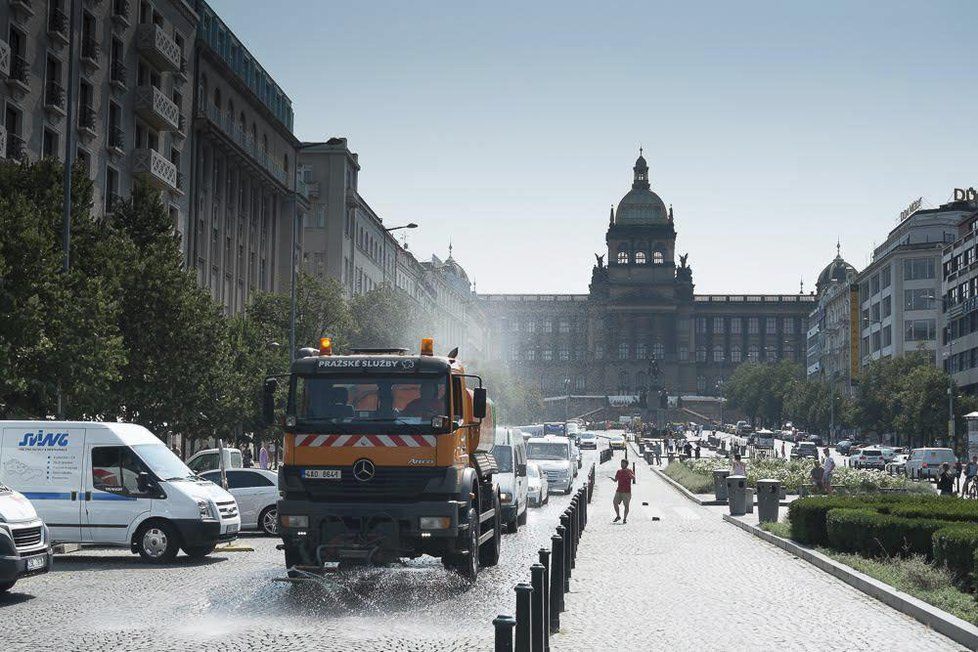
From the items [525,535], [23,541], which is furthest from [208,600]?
[525,535]

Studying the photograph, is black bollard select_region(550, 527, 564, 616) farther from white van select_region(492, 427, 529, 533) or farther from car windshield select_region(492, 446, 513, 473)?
car windshield select_region(492, 446, 513, 473)

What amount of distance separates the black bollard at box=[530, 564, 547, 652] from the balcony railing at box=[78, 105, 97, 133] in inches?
1481

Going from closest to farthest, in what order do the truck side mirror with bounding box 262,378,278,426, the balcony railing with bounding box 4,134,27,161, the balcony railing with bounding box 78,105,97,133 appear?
the truck side mirror with bounding box 262,378,278,426 → the balcony railing with bounding box 4,134,27,161 → the balcony railing with bounding box 78,105,97,133

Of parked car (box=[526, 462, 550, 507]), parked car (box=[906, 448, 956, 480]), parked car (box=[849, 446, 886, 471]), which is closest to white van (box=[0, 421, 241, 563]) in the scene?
parked car (box=[526, 462, 550, 507])

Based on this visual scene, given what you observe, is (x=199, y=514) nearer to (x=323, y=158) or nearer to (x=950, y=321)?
(x=323, y=158)

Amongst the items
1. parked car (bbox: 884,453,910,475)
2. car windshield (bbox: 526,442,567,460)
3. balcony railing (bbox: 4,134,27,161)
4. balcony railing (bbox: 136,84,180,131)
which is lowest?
parked car (bbox: 884,453,910,475)

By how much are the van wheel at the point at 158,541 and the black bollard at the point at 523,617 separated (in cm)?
1238

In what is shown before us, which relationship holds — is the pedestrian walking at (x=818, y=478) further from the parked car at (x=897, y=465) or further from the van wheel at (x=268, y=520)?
the parked car at (x=897, y=465)

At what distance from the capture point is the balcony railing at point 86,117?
45250 millimetres

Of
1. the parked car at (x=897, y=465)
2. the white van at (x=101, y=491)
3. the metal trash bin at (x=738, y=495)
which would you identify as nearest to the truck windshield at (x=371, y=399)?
the white van at (x=101, y=491)

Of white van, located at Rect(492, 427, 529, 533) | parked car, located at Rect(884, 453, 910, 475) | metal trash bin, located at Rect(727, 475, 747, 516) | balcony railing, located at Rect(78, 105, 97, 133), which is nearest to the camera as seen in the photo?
white van, located at Rect(492, 427, 529, 533)

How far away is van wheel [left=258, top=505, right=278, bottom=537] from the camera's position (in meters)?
26.7

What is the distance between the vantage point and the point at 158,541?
68.3 ft

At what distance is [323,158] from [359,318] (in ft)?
64.8
